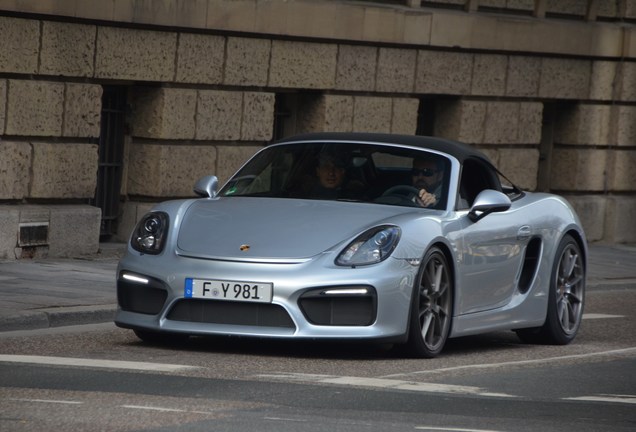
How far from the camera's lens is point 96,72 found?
16141mm

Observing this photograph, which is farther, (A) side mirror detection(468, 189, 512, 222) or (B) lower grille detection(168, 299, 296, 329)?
(A) side mirror detection(468, 189, 512, 222)

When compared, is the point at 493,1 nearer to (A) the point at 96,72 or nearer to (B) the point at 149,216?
(A) the point at 96,72

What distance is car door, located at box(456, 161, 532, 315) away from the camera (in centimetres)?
1045

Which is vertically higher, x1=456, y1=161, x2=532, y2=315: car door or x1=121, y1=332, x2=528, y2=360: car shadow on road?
x1=456, y1=161, x2=532, y2=315: car door

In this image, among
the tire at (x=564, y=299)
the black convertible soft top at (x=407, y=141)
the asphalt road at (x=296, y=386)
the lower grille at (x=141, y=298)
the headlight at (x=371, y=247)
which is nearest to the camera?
the asphalt road at (x=296, y=386)

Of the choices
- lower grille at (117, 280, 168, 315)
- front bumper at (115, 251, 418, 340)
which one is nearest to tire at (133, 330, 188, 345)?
lower grille at (117, 280, 168, 315)

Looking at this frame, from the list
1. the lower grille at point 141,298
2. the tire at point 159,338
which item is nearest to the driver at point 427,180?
the tire at point 159,338

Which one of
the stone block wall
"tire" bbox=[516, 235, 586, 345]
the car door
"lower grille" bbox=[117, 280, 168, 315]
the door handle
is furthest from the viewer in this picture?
the stone block wall

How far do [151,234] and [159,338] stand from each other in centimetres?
67

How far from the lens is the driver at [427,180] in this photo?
10.6 metres

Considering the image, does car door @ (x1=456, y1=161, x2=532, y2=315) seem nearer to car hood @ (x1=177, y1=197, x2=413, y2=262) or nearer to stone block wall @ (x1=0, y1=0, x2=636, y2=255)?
car hood @ (x1=177, y1=197, x2=413, y2=262)

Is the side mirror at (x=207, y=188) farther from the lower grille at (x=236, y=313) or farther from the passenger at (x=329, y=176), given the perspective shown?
the lower grille at (x=236, y=313)

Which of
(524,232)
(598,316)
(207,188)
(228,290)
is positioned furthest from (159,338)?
(598,316)

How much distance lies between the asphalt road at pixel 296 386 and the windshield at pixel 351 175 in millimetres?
926
